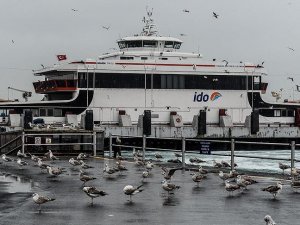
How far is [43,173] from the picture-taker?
995 inches

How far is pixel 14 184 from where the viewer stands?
21047 millimetres

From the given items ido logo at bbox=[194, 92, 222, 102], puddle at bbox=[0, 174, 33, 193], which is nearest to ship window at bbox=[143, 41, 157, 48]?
ido logo at bbox=[194, 92, 222, 102]

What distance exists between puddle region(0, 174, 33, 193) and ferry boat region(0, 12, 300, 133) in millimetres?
43959

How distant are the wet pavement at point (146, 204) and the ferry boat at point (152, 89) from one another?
46.2 m

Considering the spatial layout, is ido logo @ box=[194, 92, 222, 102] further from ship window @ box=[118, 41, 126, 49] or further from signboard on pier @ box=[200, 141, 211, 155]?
signboard on pier @ box=[200, 141, 211, 155]

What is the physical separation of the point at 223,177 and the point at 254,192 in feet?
6.90

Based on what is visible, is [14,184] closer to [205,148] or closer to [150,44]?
[205,148]

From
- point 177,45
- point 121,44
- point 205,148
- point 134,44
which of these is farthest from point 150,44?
point 205,148

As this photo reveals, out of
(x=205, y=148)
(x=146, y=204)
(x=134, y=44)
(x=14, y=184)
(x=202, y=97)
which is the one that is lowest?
(x=14, y=184)

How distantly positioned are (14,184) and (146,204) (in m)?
6.11

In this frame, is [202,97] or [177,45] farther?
[177,45]

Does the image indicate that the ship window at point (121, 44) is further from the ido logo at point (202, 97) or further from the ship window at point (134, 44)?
the ido logo at point (202, 97)

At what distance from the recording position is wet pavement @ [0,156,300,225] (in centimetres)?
1390

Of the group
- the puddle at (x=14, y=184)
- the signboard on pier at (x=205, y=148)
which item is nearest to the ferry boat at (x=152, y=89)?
the signboard on pier at (x=205, y=148)
